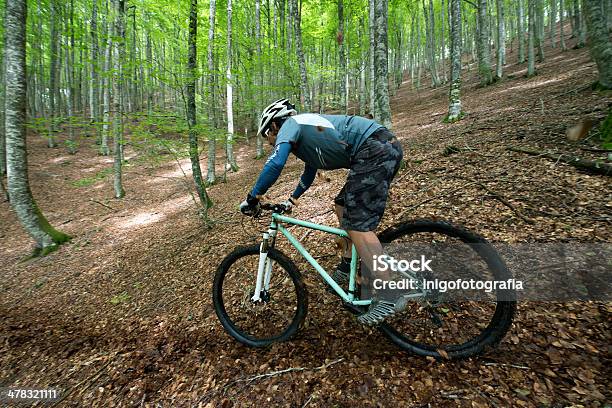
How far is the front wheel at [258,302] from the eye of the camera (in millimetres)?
3260

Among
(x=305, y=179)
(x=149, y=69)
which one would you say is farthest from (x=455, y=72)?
(x=305, y=179)

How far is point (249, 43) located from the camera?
18.9 m

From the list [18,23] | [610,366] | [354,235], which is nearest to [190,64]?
[18,23]

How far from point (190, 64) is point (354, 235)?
292 inches

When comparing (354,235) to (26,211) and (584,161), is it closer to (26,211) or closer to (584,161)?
(584,161)

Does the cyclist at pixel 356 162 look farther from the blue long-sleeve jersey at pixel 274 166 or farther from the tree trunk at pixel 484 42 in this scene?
the tree trunk at pixel 484 42

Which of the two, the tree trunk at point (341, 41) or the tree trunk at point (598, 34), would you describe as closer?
the tree trunk at point (598, 34)

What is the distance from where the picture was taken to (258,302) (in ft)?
11.1

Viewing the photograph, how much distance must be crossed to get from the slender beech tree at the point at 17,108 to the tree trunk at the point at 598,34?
14.3 metres

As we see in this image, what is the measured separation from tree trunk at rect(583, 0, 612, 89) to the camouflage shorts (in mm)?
8224

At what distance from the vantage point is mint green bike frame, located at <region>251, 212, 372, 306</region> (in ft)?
10.0

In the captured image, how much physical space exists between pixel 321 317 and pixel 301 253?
0.97m

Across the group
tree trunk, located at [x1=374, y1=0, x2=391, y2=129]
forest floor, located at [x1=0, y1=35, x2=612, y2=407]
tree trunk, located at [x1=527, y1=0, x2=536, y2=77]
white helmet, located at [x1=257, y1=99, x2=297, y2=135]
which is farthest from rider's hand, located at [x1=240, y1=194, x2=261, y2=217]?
tree trunk, located at [x1=527, y1=0, x2=536, y2=77]

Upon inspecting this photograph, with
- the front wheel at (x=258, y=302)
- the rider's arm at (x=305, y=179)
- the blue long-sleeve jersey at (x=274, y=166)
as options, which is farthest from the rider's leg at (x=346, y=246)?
the blue long-sleeve jersey at (x=274, y=166)
